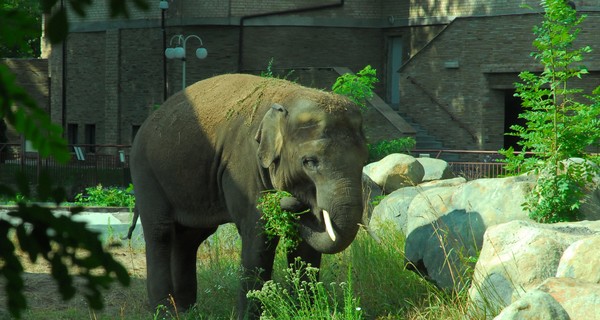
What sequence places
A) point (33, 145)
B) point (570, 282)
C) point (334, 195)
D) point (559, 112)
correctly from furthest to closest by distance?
1. point (559, 112)
2. point (334, 195)
3. point (570, 282)
4. point (33, 145)

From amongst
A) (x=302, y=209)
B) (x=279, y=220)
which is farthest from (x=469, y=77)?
(x=279, y=220)

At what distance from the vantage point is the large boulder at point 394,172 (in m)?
16.9

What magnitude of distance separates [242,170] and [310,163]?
0.81m

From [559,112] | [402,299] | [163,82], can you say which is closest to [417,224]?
[402,299]

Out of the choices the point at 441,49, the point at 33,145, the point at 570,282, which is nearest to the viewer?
the point at 33,145

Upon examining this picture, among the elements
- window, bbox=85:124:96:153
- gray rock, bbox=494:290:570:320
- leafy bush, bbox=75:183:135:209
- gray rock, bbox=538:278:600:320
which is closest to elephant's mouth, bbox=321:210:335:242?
gray rock, bbox=538:278:600:320

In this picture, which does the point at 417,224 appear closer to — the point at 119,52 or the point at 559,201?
the point at 559,201

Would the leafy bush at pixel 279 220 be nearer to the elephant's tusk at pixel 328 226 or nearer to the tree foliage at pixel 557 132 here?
the elephant's tusk at pixel 328 226

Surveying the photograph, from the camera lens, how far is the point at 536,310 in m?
5.82

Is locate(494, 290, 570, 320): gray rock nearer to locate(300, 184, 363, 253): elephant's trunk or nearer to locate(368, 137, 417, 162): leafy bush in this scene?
locate(300, 184, 363, 253): elephant's trunk

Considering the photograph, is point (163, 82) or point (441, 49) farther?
point (163, 82)

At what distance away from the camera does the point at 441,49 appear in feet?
120

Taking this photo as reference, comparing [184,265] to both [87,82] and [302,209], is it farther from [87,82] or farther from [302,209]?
[87,82]

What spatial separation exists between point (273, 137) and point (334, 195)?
2.48ft
